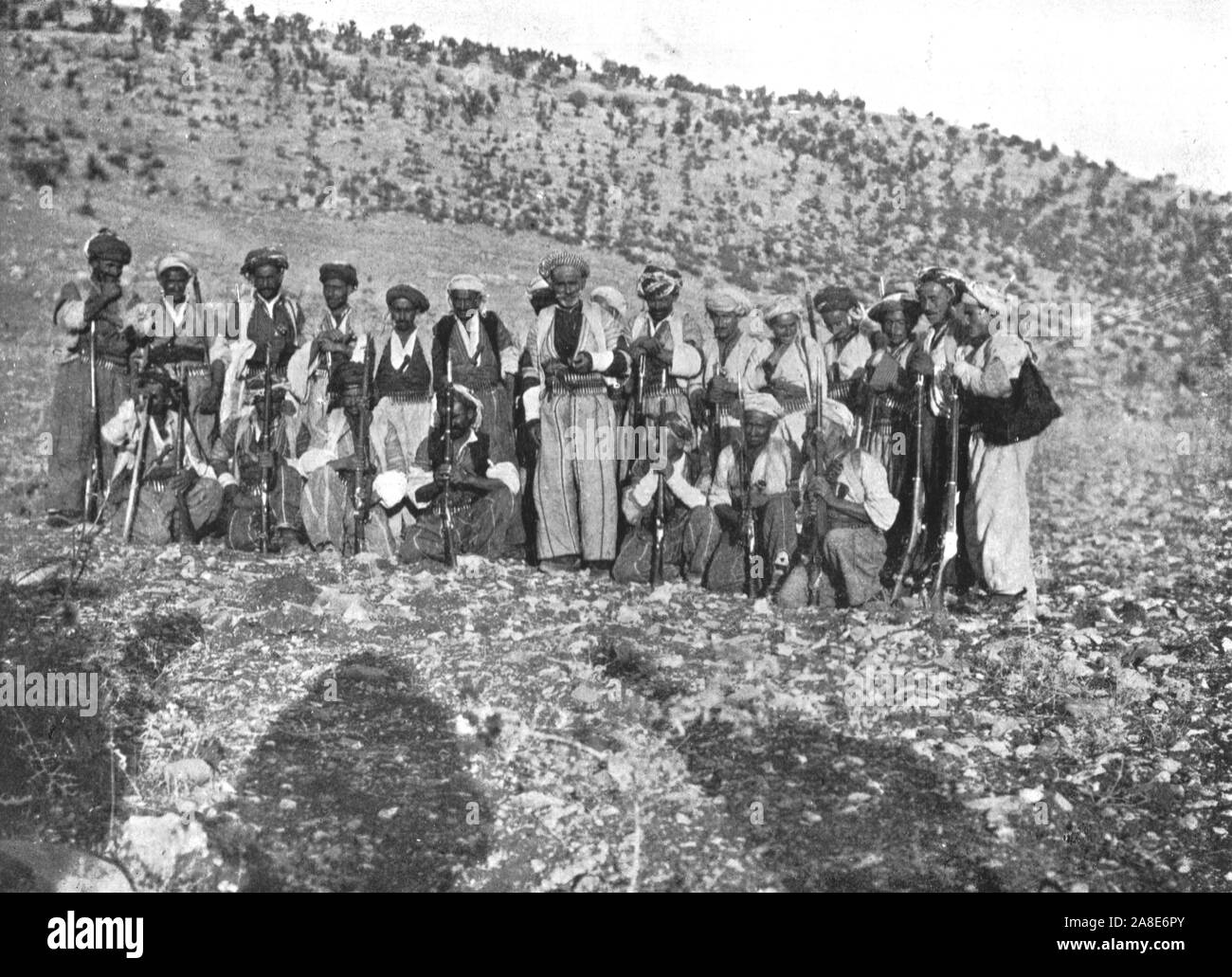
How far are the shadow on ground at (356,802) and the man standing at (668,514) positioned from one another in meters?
1.80

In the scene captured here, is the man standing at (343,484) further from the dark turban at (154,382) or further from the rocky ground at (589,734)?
the dark turban at (154,382)

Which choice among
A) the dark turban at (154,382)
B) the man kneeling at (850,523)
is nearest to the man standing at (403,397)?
the dark turban at (154,382)

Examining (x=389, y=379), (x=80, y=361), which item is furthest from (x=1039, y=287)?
(x=80, y=361)

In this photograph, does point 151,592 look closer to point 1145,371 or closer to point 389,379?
point 389,379

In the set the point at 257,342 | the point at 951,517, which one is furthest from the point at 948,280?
the point at 257,342

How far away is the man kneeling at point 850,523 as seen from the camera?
6.78 meters

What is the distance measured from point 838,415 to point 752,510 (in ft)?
2.94

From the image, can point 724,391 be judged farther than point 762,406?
Yes

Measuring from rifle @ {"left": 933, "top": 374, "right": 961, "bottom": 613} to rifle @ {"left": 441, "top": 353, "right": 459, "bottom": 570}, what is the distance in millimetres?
2758

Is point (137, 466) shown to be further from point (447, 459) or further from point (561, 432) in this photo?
point (561, 432)

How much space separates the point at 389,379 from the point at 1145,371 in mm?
8788

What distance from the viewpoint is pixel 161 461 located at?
7.55 meters

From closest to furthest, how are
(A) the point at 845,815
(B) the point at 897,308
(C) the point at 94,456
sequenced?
(A) the point at 845,815 < (B) the point at 897,308 < (C) the point at 94,456

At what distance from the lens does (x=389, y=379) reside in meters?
7.55
